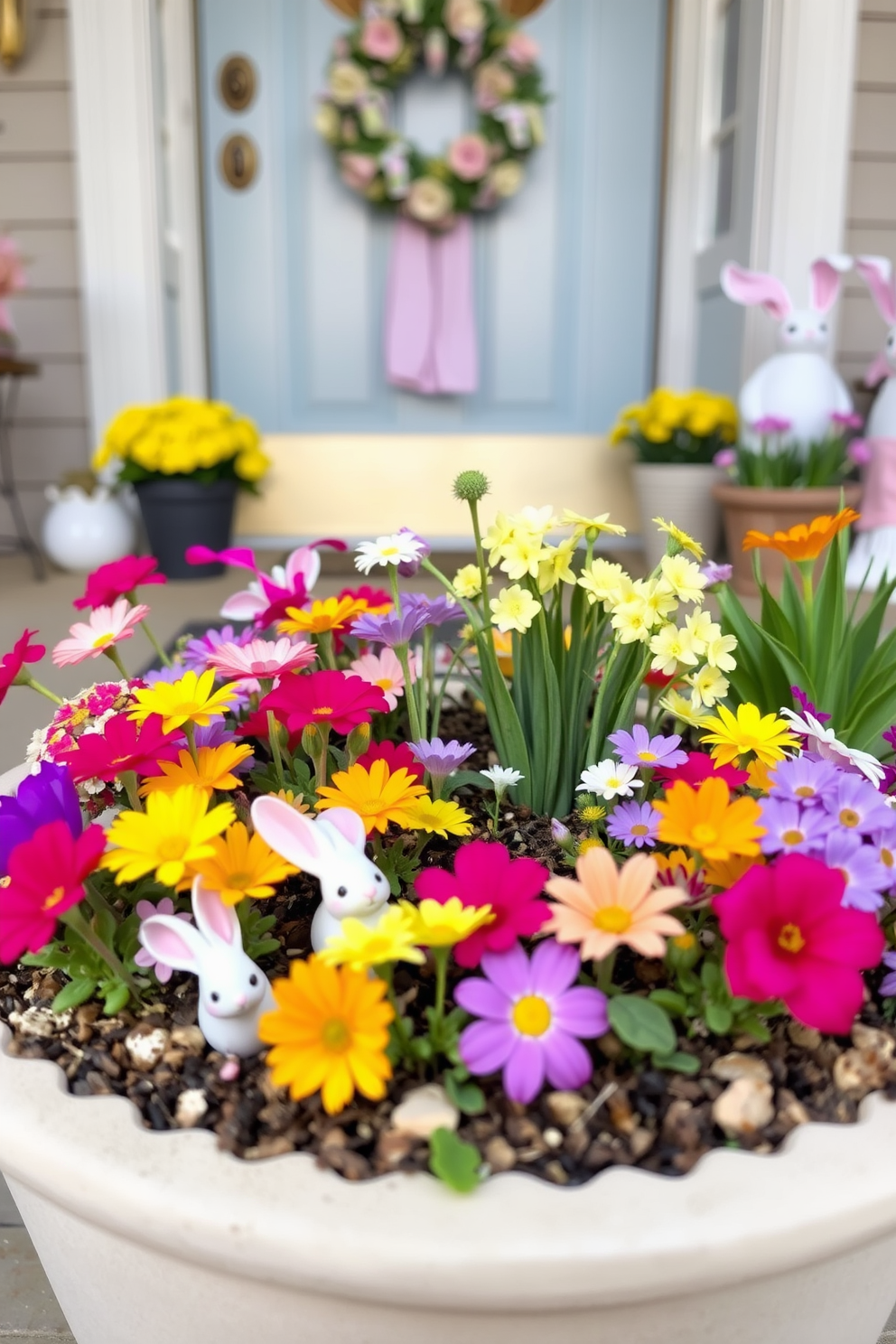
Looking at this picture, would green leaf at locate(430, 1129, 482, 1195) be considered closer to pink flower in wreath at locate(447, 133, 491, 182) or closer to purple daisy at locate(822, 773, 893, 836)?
purple daisy at locate(822, 773, 893, 836)

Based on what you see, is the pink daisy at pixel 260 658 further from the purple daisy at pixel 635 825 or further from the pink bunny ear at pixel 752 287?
the pink bunny ear at pixel 752 287

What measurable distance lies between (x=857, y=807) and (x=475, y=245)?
8.28 ft

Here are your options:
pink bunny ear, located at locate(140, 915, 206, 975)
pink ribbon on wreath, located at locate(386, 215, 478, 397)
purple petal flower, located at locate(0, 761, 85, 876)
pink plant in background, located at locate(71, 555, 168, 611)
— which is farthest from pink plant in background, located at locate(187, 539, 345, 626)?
pink ribbon on wreath, located at locate(386, 215, 478, 397)

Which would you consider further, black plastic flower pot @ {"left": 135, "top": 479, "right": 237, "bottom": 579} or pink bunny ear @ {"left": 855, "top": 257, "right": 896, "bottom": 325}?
black plastic flower pot @ {"left": 135, "top": 479, "right": 237, "bottom": 579}

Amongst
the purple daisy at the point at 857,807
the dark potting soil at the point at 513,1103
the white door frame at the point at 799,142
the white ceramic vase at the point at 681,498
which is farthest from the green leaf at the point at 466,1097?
the white door frame at the point at 799,142

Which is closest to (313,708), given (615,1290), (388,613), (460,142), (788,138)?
(388,613)

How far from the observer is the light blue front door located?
261 centimetres

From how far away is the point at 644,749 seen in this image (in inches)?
24.9

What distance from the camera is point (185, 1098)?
0.45 meters

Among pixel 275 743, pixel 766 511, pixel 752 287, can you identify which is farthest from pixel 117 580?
pixel 752 287

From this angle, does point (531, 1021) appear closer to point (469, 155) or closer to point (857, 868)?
point (857, 868)

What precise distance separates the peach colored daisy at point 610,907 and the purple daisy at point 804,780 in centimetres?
9

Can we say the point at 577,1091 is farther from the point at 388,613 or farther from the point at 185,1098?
the point at 388,613

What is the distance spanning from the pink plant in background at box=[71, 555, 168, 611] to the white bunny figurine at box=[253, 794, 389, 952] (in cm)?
28
